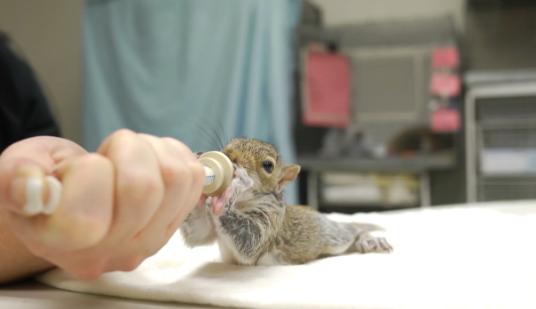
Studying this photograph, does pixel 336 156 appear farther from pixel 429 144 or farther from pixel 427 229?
pixel 427 229

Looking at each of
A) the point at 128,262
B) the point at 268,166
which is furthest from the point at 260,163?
the point at 128,262

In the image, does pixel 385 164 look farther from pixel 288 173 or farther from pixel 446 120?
pixel 288 173

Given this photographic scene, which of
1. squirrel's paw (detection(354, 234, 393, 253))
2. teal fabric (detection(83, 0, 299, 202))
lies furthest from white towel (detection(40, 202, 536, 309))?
teal fabric (detection(83, 0, 299, 202))

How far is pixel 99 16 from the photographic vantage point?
254cm

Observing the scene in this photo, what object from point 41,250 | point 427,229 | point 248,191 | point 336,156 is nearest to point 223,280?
point 248,191

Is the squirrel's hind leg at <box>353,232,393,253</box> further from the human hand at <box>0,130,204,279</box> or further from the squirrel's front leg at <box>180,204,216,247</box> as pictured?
the human hand at <box>0,130,204,279</box>

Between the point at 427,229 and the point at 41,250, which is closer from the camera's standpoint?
the point at 41,250

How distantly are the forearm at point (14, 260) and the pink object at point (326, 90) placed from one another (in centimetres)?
199

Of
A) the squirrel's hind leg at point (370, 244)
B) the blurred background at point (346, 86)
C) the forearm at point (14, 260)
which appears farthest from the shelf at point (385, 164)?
the forearm at point (14, 260)

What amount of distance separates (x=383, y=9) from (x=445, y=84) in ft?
1.99

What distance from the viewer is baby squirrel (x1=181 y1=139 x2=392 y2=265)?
0.59m

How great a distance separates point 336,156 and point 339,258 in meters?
1.88

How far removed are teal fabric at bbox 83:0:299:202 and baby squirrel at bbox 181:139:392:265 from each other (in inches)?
48.6

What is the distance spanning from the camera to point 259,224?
1.98 ft
